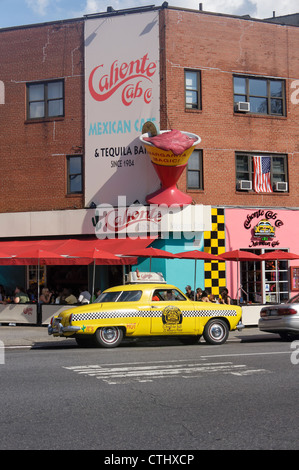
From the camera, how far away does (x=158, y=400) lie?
8062 millimetres

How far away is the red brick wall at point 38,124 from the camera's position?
24844 millimetres

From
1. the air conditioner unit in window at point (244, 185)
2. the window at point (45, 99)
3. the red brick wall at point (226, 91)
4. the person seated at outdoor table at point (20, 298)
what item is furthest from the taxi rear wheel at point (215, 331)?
the window at point (45, 99)

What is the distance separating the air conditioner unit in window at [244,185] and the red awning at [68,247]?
4.50 meters

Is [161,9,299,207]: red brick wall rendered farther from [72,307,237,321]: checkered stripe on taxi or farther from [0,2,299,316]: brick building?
[72,307,237,321]: checkered stripe on taxi

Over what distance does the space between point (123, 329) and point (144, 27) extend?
14.2 meters

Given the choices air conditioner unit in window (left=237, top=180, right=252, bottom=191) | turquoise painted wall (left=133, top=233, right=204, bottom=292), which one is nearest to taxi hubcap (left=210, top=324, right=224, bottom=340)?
turquoise painted wall (left=133, top=233, right=204, bottom=292)

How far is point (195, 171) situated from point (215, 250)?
3318mm

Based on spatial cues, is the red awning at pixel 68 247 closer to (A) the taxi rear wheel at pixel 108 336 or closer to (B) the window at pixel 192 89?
(B) the window at pixel 192 89

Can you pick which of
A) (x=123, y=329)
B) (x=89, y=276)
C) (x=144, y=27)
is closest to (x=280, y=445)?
(x=123, y=329)

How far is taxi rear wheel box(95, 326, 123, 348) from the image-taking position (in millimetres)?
14320

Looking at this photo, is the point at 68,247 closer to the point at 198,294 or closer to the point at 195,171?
the point at 198,294

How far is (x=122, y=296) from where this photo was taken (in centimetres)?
1484

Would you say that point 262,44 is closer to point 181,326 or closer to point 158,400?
point 181,326

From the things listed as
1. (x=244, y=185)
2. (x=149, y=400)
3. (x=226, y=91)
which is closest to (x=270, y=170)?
(x=244, y=185)
